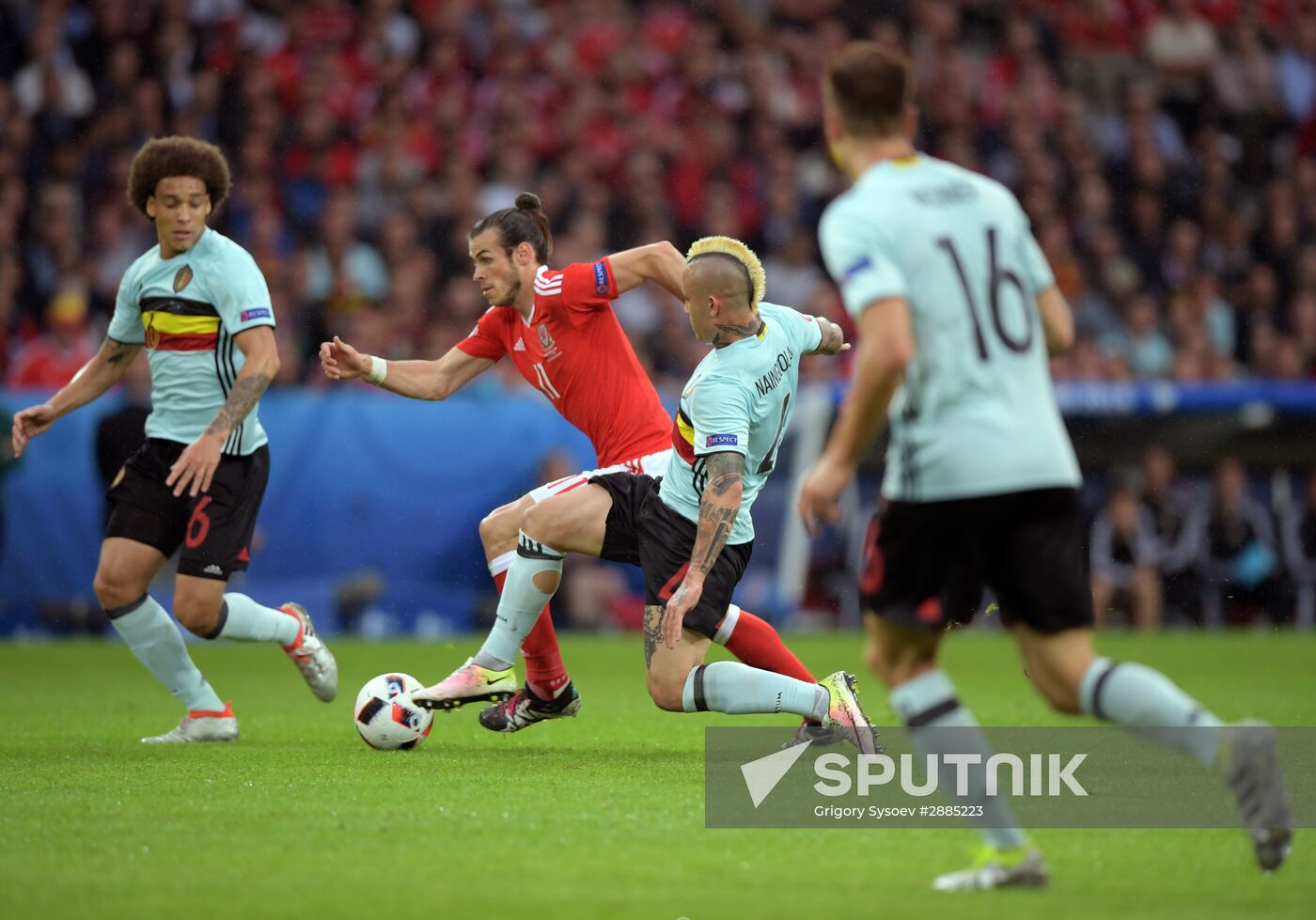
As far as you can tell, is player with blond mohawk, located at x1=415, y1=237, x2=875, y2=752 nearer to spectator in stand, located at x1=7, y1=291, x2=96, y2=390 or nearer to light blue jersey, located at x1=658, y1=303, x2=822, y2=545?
light blue jersey, located at x1=658, y1=303, x2=822, y2=545

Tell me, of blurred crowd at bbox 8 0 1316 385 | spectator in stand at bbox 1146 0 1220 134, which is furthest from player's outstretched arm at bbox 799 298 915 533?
spectator in stand at bbox 1146 0 1220 134

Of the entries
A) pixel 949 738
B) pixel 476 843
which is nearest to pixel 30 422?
pixel 476 843

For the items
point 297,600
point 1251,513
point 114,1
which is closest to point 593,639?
point 297,600

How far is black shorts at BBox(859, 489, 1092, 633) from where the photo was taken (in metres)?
4.66

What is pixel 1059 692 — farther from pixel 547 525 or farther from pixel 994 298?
pixel 547 525

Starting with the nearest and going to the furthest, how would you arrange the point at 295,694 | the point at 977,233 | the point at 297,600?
the point at 977,233
the point at 295,694
the point at 297,600

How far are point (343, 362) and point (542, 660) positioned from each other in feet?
5.53

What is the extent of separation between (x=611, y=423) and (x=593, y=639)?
7.31 m

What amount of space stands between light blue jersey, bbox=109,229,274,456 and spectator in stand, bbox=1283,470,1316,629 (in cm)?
1168

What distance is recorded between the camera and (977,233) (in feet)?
15.5

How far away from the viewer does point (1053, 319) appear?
16.3ft

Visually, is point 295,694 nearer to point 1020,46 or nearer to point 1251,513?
point 1251,513

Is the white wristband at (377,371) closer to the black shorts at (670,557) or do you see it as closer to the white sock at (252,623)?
the white sock at (252,623)

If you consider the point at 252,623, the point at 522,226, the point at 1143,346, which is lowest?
the point at 252,623
